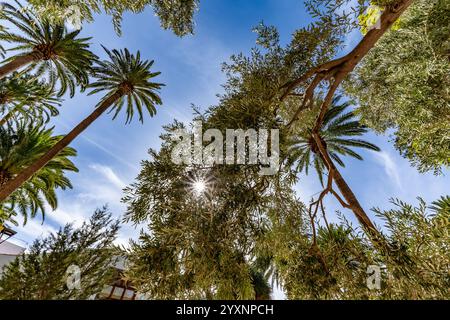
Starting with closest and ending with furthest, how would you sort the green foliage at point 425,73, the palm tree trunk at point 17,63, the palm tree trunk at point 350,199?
the palm tree trunk at point 350,199, the green foliage at point 425,73, the palm tree trunk at point 17,63

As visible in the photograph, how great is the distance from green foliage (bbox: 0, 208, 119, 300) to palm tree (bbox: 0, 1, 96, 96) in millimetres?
10403

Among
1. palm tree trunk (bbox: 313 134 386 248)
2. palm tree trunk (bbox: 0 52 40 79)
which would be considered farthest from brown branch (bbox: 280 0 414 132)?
palm tree trunk (bbox: 0 52 40 79)

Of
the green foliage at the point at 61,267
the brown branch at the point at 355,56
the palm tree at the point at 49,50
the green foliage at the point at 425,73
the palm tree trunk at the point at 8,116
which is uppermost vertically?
the palm tree at the point at 49,50

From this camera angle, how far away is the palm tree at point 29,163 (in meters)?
10.4

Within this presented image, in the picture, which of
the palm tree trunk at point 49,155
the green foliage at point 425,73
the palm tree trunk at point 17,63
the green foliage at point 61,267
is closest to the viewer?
the green foliage at point 61,267

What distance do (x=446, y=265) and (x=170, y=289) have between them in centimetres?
282

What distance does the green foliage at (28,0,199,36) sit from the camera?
13.7ft

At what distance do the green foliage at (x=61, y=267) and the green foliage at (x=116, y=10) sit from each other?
13.7ft

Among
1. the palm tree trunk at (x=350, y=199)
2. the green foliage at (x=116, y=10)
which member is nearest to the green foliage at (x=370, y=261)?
the palm tree trunk at (x=350, y=199)

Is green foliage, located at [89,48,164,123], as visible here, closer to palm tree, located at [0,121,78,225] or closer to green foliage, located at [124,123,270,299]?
palm tree, located at [0,121,78,225]

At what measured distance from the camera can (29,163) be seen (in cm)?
1086

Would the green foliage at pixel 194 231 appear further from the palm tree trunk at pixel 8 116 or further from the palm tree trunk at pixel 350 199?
the palm tree trunk at pixel 8 116
